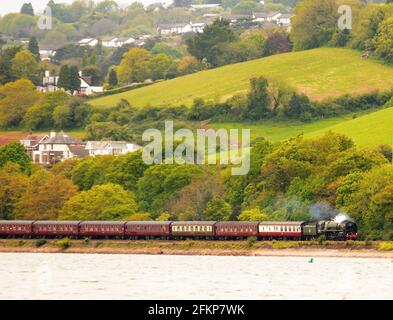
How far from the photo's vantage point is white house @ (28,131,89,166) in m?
186

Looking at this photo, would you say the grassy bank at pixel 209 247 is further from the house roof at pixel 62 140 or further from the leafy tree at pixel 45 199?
the house roof at pixel 62 140

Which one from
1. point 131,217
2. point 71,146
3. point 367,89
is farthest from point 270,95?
point 131,217

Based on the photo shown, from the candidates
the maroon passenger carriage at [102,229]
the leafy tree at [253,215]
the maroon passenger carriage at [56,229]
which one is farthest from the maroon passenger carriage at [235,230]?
the maroon passenger carriage at [56,229]

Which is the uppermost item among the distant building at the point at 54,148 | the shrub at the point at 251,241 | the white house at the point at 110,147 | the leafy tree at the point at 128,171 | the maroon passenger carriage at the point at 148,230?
the shrub at the point at 251,241

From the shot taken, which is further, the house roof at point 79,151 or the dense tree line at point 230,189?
the house roof at point 79,151

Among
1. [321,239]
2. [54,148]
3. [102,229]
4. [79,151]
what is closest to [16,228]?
[102,229]

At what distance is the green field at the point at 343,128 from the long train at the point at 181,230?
103 feet

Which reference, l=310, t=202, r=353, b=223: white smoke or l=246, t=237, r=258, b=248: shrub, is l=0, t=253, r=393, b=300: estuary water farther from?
l=310, t=202, r=353, b=223: white smoke

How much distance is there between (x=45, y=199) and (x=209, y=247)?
2734 cm

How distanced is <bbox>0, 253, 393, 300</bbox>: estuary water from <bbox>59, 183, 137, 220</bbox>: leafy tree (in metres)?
20.8

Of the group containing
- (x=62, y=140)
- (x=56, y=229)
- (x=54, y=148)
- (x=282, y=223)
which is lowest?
(x=54, y=148)

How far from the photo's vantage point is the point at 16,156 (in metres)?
167

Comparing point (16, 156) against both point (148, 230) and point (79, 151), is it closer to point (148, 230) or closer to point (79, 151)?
point (79, 151)

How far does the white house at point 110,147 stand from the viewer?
18462 cm
